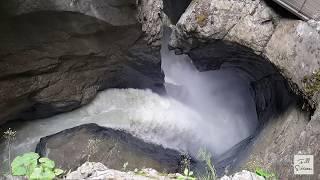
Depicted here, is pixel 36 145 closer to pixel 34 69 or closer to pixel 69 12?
pixel 34 69

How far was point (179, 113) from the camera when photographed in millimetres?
7777

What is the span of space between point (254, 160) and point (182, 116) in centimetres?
272

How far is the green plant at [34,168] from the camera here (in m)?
2.38

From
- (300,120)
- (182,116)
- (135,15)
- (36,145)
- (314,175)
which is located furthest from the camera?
(182,116)

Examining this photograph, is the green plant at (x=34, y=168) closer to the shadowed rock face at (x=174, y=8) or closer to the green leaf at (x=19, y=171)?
the green leaf at (x=19, y=171)

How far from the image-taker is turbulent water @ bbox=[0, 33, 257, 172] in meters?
7.18

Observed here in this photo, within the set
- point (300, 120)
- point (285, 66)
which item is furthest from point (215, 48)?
point (300, 120)

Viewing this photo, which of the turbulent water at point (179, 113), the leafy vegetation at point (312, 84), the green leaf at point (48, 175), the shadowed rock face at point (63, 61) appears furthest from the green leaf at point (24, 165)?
the turbulent water at point (179, 113)

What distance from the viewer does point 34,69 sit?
6.15 m

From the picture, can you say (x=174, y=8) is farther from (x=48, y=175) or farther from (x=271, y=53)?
(x=48, y=175)

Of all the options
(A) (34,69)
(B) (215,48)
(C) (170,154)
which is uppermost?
(B) (215,48)
